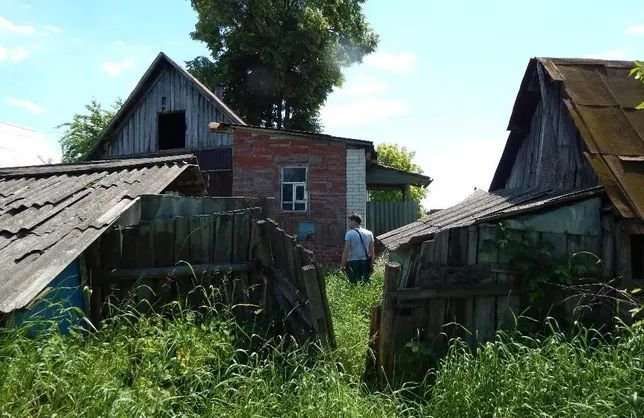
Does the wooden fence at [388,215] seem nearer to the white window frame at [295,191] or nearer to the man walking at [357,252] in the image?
the white window frame at [295,191]

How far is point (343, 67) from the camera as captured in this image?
2941cm

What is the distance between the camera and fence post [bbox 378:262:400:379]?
4.85 m

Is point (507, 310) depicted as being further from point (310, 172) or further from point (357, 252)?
point (310, 172)

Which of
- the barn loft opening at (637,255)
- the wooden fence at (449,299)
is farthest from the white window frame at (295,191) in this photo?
the barn loft opening at (637,255)

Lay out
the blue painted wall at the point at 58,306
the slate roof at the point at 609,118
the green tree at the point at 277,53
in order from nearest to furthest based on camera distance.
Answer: the blue painted wall at the point at 58,306, the slate roof at the point at 609,118, the green tree at the point at 277,53

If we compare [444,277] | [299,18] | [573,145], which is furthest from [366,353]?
[299,18]

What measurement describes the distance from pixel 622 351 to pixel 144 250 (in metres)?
4.28

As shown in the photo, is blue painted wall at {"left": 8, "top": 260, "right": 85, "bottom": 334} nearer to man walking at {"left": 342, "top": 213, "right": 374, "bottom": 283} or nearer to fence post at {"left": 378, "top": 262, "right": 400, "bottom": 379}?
fence post at {"left": 378, "top": 262, "right": 400, "bottom": 379}

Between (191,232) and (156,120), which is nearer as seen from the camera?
(191,232)

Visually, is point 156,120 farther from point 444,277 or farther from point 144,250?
point 444,277

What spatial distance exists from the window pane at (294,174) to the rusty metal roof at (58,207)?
817 cm

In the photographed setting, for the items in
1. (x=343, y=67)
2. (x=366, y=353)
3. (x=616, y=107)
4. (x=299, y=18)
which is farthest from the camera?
(x=343, y=67)

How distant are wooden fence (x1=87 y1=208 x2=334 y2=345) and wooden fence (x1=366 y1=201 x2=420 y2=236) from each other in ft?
38.2

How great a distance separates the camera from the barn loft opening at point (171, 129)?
63.4 ft
